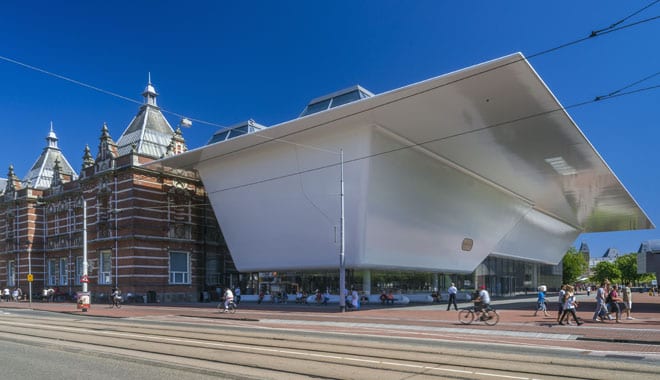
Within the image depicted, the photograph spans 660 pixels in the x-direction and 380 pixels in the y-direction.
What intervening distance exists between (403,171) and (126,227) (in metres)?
24.7

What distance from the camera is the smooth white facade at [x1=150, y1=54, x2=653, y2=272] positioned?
91.0 feet

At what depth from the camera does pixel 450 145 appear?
34.7 metres

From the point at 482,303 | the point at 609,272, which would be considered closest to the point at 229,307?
the point at 482,303

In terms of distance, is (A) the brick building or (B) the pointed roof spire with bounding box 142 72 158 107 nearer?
(A) the brick building

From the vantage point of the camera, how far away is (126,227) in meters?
42.8

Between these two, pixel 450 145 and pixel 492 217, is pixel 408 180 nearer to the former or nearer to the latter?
pixel 450 145

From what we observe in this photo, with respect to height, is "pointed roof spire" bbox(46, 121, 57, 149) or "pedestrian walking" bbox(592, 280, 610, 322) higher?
"pointed roof spire" bbox(46, 121, 57, 149)

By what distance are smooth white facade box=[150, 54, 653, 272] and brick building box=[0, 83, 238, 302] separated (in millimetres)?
4677

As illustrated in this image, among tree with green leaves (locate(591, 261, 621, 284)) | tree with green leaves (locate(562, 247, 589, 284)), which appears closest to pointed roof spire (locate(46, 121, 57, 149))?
tree with green leaves (locate(562, 247, 589, 284))

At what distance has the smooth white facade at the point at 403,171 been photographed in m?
27.7

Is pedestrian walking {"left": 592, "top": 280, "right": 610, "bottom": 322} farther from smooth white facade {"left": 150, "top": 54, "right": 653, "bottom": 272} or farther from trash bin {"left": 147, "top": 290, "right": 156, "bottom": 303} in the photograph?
trash bin {"left": 147, "top": 290, "right": 156, "bottom": 303}

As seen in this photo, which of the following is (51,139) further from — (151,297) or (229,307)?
(229,307)

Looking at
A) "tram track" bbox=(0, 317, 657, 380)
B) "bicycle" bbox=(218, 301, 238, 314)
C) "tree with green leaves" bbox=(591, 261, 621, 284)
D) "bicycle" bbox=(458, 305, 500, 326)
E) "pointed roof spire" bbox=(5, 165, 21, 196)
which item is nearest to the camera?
"tram track" bbox=(0, 317, 657, 380)

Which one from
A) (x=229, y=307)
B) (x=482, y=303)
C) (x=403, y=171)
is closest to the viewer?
(x=482, y=303)
